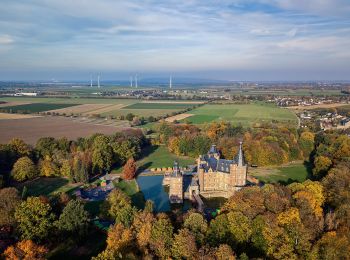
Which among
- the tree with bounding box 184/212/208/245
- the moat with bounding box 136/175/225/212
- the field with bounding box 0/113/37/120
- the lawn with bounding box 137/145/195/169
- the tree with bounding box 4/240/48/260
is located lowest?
the moat with bounding box 136/175/225/212

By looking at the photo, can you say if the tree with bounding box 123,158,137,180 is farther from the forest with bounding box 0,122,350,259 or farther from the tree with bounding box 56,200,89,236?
the tree with bounding box 56,200,89,236

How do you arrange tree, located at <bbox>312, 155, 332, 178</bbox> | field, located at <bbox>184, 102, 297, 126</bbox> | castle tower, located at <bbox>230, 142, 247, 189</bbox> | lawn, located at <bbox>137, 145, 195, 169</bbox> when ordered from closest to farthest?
castle tower, located at <bbox>230, 142, 247, 189</bbox>
tree, located at <bbox>312, 155, 332, 178</bbox>
lawn, located at <bbox>137, 145, 195, 169</bbox>
field, located at <bbox>184, 102, 297, 126</bbox>

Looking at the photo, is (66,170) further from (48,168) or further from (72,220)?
(72,220)

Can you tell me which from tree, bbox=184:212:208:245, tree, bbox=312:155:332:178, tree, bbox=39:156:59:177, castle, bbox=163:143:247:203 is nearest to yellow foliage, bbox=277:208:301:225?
tree, bbox=184:212:208:245

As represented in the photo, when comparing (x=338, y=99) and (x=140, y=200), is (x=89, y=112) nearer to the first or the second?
(x=140, y=200)

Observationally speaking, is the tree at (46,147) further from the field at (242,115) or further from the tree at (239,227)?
the field at (242,115)
